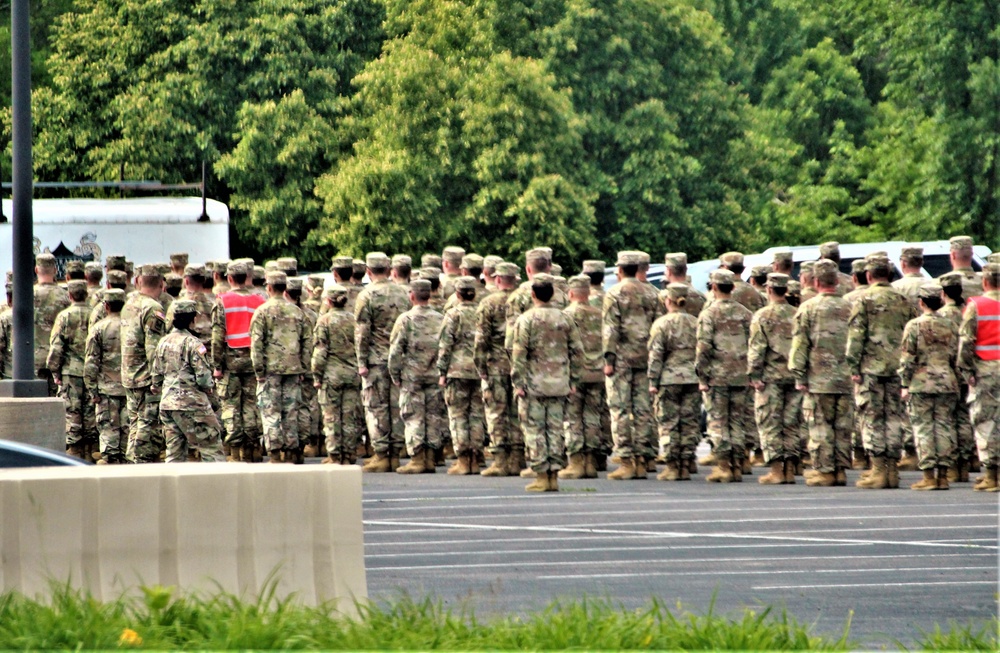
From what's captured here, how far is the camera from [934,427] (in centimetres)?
1820

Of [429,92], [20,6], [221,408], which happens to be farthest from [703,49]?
[20,6]

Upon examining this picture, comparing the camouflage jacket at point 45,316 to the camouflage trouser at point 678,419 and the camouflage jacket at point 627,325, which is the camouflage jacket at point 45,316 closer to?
the camouflage jacket at point 627,325

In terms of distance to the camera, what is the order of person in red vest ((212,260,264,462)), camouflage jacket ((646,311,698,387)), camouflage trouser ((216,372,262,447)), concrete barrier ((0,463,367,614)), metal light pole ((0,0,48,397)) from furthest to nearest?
camouflage trouser ((216,372,262,447)) → person in red vest ((212,260,264,462)) → camouflage jacket ((646,311,698,387)) → metal light pole ((0,0,48,397)) → concrete barrier ((0,463,367,614))

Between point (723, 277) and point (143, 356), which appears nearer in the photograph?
point (723, 277)

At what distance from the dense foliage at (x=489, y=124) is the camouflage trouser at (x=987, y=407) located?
24.1 metres

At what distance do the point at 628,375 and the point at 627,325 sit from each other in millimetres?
494

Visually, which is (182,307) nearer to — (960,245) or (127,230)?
(960,245)

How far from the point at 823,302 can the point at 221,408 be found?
23.2ft

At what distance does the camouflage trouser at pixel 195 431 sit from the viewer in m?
17.3

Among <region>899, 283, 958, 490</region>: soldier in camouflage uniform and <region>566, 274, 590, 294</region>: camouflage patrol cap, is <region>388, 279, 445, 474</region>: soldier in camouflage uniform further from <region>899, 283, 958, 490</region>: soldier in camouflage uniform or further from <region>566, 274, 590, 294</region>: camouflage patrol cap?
<region>899, 283, 958, 490</region>: soldier in camouflage uniform

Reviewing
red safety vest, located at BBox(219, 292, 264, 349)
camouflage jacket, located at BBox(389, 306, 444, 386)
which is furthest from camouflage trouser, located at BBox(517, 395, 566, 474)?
red safety vest, located at BBox(219, 292, 264, 349)

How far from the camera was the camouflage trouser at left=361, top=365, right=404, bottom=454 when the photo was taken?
21125mm

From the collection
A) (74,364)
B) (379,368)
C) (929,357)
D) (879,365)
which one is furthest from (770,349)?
(74,364)

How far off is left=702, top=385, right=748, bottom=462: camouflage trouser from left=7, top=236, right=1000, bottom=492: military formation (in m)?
0.02
